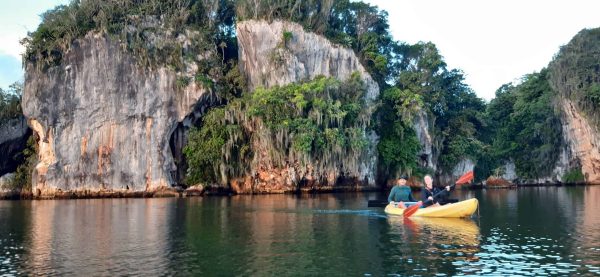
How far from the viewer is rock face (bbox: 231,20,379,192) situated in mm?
49344

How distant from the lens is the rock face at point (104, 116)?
48.9 meters

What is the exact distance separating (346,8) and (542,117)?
24.9m

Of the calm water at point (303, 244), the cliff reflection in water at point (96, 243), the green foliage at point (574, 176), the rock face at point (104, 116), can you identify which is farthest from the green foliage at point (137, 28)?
the green foliage at point (574, 176)

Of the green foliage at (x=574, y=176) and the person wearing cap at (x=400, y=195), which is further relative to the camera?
the green foliage at (x=574, y=176)

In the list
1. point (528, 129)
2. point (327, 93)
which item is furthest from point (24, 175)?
point (528, 129)

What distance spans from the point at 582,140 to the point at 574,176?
158 inches

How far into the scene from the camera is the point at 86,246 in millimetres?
18656

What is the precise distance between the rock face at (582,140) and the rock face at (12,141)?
52357 mm

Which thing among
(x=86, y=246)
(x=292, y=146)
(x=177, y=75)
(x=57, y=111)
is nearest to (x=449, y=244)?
(x=86, y=246)

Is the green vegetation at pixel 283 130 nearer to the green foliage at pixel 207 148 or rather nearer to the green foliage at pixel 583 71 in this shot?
the green foliage at pixel 207 148

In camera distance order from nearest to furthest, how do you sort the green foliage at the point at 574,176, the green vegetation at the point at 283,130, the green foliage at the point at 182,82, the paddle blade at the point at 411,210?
the paddle blade at the point at 411,210 < the green vegetation at the point at 283,130 < the green foliage at the point at 182,82 < the green foliage at the point at 574,176

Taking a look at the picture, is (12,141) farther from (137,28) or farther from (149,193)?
(137,28)

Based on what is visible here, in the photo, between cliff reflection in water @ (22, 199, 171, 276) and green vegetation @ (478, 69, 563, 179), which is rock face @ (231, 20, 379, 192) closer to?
green vegetation @ (478, 69, 563, 179)

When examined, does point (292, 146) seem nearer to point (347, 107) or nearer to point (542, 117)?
point (347, 107)
